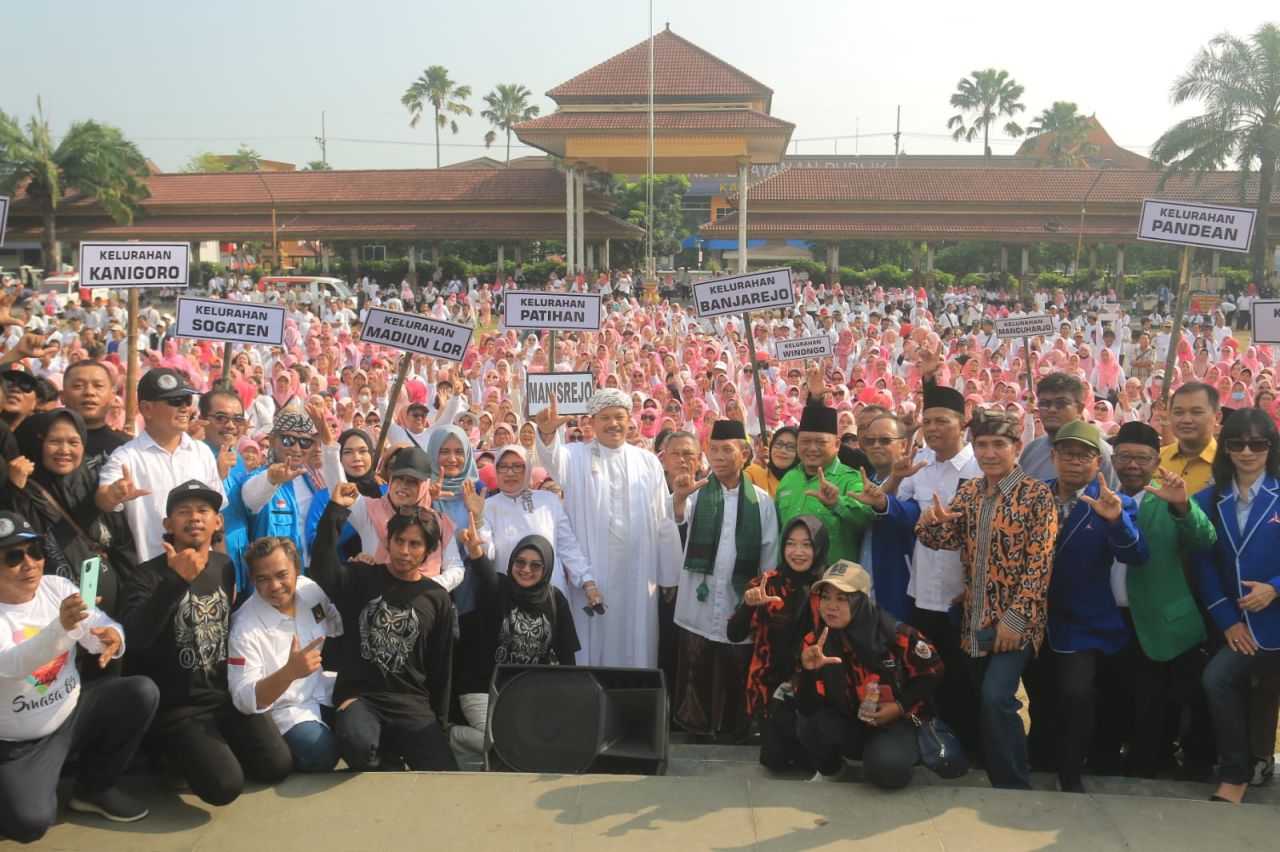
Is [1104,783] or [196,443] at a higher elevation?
[196,443]

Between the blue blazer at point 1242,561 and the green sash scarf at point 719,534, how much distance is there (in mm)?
1866

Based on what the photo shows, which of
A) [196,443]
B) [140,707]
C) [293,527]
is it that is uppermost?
[196,443]

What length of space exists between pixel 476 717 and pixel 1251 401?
9744 mm

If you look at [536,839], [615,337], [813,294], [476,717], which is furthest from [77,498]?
[813,294]

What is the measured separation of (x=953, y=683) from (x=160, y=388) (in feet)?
12.4

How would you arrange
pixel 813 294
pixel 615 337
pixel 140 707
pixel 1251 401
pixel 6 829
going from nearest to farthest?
pixel 6 829, pixel 140 707, pixel 1251 401, pixel 615 337, pixel 813 294

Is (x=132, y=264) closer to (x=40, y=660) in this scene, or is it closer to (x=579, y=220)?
(x=40, y=660)

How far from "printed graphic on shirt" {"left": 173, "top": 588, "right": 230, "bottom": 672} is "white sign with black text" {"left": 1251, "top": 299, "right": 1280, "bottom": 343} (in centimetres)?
632

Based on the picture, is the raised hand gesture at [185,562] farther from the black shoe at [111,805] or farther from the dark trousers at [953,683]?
the dark trousers at [953,683]

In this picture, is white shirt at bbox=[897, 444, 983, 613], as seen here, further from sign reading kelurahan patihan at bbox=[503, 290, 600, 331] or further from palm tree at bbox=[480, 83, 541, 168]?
palm tree at bbox=[480, 83, 541, 168]

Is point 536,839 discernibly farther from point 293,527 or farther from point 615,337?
point 615,337

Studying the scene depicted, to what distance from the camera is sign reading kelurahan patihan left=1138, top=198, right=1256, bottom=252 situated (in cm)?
677

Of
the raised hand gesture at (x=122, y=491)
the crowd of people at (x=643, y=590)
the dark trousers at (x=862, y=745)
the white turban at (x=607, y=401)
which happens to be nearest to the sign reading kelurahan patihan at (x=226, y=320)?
the crowd of people at (x=643, y=590)

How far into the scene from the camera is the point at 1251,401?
37.5 feet
